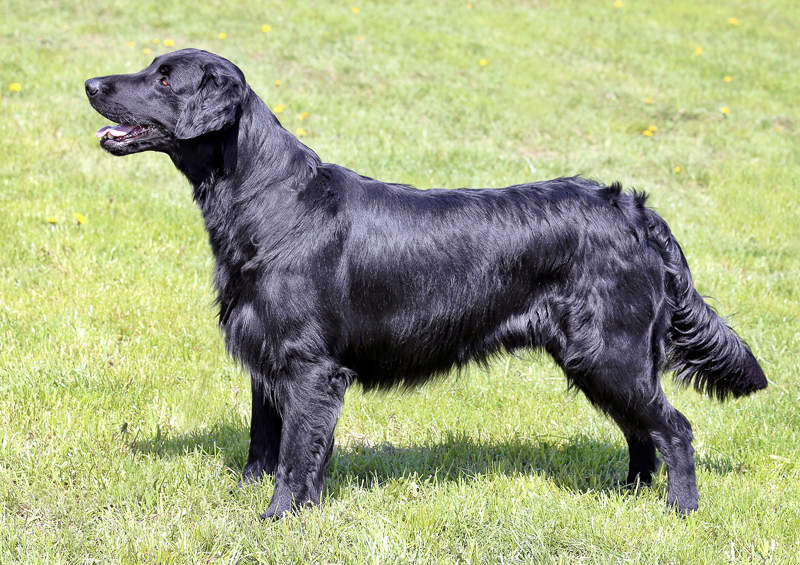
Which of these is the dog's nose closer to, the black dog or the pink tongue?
the black dog

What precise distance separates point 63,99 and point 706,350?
8142 millimetres

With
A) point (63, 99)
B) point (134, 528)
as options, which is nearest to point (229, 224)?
point (134, 528)

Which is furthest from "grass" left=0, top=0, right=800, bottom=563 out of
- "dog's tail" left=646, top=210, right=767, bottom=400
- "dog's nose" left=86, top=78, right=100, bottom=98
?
"dog's nose" left=86, top=78, right=100, bottom=98

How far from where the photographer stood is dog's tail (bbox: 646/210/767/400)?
3.96 metres

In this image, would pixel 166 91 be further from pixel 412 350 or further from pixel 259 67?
pixel 259 67

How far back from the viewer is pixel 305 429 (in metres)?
3.68

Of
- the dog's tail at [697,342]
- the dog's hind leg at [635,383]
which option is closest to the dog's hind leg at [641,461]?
the dog's hind leg at [635,383]

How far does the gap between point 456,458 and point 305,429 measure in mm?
1112

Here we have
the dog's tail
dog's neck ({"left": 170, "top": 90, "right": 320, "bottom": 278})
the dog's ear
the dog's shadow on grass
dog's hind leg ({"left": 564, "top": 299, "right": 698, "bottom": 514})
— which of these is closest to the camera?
the dog's ear

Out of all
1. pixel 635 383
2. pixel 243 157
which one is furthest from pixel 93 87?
pixel 635 383

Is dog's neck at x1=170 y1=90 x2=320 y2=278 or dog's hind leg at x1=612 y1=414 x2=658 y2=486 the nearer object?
dog's neck at x1=170 y1=90 x2=320 y2=278

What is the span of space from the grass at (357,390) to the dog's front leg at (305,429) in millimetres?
139

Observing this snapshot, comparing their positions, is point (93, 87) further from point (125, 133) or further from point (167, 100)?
point (167, 100)

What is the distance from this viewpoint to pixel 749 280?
7.05 metres
